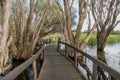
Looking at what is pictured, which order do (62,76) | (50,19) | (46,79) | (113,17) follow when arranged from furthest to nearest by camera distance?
(50,19) < (113,17) < (62,76) < (46,79)

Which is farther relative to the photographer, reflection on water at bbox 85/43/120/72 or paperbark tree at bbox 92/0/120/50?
paperbark tree at bbox 92/0/120/50

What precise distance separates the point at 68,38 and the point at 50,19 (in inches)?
808

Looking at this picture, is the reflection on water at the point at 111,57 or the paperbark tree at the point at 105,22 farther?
the paperbark tree at the point at 105,22

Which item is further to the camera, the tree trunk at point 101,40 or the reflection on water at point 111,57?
the tree trunk at point 101,40

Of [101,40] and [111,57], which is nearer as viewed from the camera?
[111,57]

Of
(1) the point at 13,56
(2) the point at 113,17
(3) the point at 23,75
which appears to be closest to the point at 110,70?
(3) the point at 23,75

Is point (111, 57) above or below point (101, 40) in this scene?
below

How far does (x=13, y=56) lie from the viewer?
20.2 meters

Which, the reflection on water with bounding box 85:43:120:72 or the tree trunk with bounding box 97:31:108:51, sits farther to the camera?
the tree trunk with bounding box 97:31:108:51

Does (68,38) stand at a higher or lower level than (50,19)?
lower

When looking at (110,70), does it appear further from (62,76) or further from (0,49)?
(0,49)

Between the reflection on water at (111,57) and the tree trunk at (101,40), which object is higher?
the tree trunk at (101,40)

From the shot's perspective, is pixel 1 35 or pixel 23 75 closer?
pixel 1 35

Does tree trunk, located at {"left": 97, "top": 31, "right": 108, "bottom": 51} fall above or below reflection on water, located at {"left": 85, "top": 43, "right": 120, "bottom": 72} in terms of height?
above
